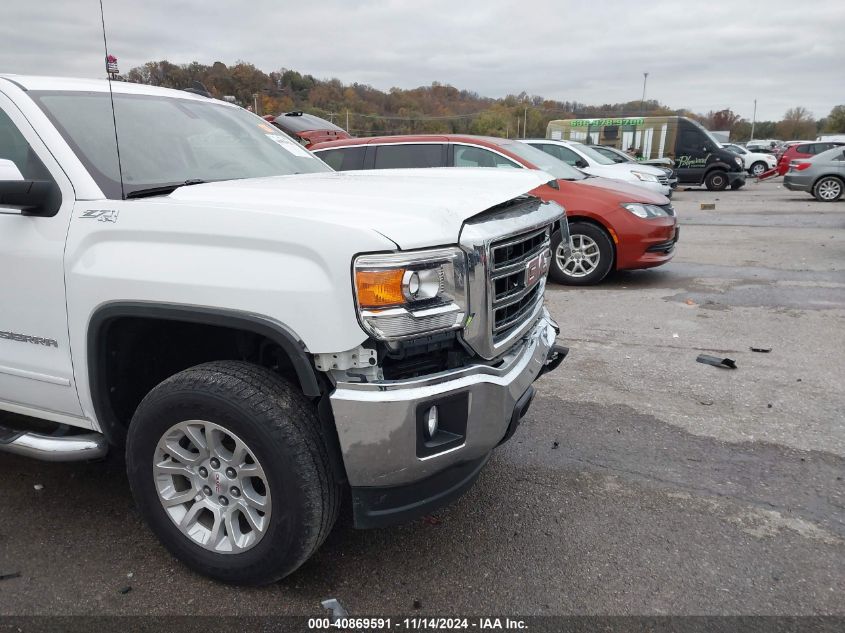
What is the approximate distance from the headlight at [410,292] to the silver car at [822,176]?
2008 centimetres

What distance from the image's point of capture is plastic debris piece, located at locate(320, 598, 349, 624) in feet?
7.90

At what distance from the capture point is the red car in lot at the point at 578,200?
744cm

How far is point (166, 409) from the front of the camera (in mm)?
2424

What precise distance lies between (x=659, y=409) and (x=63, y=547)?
3437mm

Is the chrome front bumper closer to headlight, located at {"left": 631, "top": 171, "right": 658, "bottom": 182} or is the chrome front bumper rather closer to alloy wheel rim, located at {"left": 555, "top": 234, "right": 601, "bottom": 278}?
alloy wheel rim, located at {"left": 555, "top": 234, "right": 601, "bottom": 278}

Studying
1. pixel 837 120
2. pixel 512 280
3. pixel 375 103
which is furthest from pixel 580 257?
pixel 837 120

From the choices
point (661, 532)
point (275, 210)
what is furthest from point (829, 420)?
point (275, 210)

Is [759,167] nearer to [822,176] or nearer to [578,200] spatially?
[822,176]

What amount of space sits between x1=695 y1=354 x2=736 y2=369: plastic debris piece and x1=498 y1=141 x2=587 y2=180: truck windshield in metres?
3.36

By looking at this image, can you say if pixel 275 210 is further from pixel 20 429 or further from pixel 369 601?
pixel 20 429

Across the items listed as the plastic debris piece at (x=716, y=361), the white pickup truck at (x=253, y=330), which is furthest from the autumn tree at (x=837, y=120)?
the white pickup truck at (x=253, y=330)

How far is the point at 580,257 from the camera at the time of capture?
776 cm

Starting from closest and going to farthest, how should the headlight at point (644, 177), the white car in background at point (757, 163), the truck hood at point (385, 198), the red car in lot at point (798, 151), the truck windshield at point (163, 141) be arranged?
the truck hood at point (385, 198), the truck windshield at point (163, 141), the headlight at point (644, 177), the red car in lot at point (798, 151), the white car in background at point (757, 163)

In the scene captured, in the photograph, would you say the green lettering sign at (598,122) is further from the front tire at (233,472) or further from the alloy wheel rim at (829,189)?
the front tire at (233,472)
